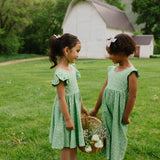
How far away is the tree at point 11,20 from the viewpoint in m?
28.5

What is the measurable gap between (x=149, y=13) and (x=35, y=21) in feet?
62.2

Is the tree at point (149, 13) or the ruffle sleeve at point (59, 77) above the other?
the tree at point (149, 13)

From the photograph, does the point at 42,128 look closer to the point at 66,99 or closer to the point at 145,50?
the point at 66,99

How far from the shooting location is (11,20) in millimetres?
29844

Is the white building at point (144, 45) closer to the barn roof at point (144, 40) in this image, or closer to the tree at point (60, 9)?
the barn roof at point (144, 40)

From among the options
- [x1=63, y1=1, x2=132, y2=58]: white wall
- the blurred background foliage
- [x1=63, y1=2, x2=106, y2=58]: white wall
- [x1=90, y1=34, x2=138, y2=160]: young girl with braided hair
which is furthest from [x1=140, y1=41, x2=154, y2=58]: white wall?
[x1=90, y1=34, x2=138, y2=160]: young girl with braided hair

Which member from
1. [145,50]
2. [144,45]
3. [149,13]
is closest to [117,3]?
[149,13]

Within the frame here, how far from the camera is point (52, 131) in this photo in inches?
91.6

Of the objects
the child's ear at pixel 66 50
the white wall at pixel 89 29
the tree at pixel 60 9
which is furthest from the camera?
the tree at pixel 60 9

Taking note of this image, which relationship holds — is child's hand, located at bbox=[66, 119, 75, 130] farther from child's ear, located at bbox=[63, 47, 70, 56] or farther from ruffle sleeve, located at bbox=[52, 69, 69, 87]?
child's ear, located at bbox=[63, 47, 70, 56]

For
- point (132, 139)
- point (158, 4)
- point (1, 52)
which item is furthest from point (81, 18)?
point (132, 139)

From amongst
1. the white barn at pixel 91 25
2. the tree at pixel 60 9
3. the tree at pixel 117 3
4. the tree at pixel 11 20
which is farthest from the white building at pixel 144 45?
the tree at pixel 11 20

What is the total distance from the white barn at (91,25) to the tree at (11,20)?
7492 mm

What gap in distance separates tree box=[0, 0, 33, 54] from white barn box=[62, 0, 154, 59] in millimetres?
7492
